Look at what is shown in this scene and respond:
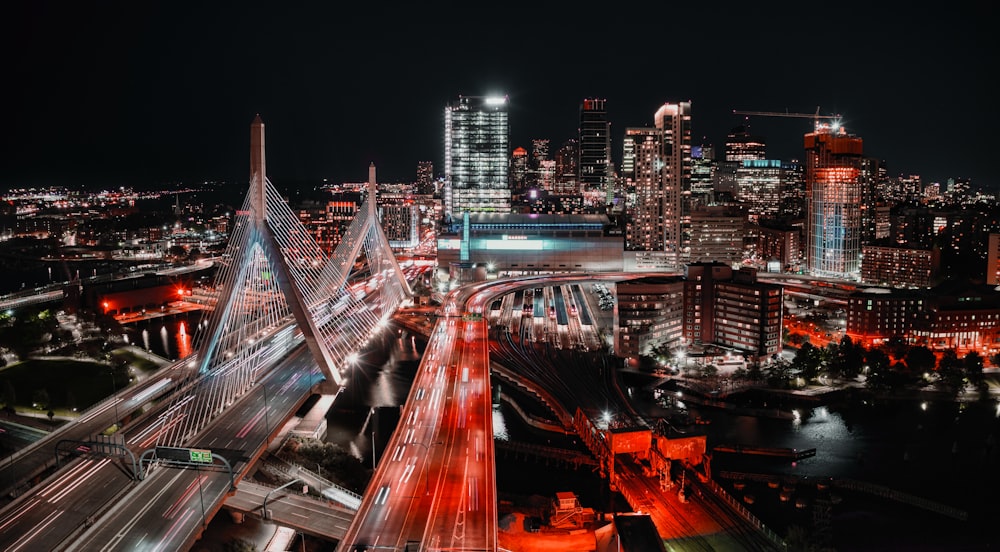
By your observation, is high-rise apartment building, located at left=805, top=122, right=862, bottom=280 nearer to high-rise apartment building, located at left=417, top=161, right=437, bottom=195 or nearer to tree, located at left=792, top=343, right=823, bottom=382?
tree, located at left=792, top=343, right=823, bottom=382

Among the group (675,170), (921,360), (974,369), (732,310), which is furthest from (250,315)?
(675,170)

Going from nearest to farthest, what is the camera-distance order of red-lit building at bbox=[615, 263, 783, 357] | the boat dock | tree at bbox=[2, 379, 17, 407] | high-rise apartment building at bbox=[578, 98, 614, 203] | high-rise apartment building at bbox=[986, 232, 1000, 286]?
1. the boat dock
2. tree at bbox=[2, 379, 17, 407]
3. red-lit building at bbox=[615, 263, 783, 357]
4. high-rise apartment building at bbox=[986, 232, 1000, 286]
5. high-rise apartment building at bbox=[578, 98, 614, 203]

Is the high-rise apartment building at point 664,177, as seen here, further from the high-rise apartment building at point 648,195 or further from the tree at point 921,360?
the tree at point 921,360

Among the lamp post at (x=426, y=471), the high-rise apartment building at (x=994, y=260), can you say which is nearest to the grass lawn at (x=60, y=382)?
the lamp post at (x=426, y=471)

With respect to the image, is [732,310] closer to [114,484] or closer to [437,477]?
[437,477]

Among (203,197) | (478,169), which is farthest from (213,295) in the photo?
Answer: (203,197)

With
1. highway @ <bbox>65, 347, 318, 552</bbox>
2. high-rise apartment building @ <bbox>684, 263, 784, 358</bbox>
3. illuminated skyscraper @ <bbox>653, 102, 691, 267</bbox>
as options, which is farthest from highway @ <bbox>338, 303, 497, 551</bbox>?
illuminated skyscraper @ <bbox>653, 102, 691, 267</bbox>
